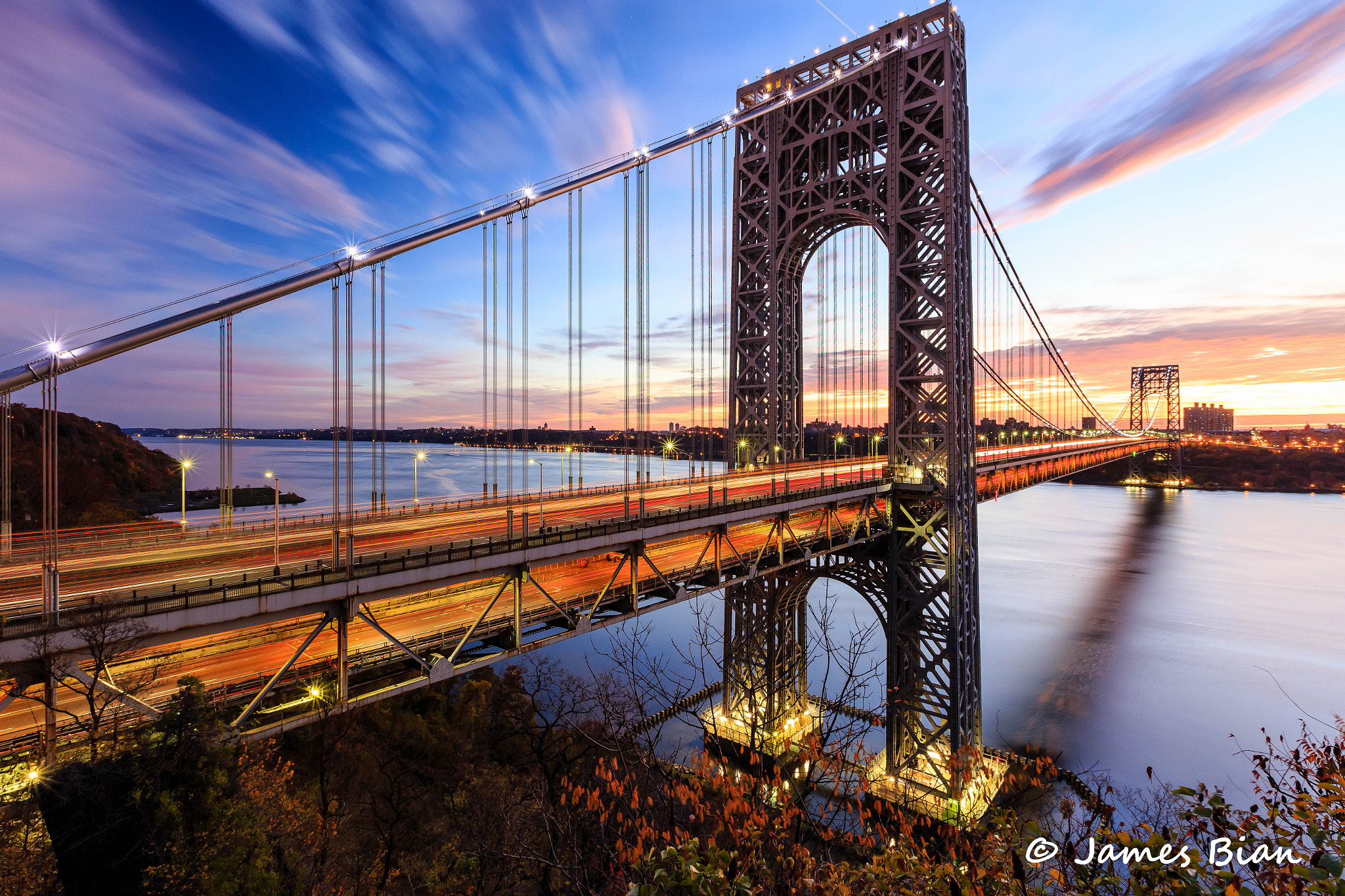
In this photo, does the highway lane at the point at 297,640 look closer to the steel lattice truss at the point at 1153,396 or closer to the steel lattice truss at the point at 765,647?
the steel lattice truss at the point at 765,647

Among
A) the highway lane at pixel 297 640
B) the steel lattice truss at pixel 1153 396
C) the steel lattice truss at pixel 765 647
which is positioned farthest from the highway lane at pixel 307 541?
the steel lattice truss at pixel 1153 396

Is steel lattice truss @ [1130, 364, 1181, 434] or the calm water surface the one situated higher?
steel lattice truss @ [1130, 364, 1181, 434]

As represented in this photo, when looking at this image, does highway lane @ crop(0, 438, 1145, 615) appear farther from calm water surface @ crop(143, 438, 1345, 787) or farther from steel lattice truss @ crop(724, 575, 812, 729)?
steel lattice truss @ crop(724, 575, 812, 729)

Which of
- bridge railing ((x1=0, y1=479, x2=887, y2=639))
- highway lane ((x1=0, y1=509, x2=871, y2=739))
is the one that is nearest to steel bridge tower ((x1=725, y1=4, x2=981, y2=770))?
highway lane ((x1=0, y1=509, x2=871, y2=739))

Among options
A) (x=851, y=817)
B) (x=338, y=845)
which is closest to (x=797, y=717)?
(x=851, y=817)

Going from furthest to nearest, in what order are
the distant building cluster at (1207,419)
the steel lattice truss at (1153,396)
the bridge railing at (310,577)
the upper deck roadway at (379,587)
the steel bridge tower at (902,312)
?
the distant building cluster at (1207,419), the steel lattice truss at (1153,396), the steel bridge tower at (902,312), the upper deck roadway at (379,587), the bridge railing at (310,577)

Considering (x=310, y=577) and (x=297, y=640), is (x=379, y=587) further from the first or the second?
(x=297, y=640)

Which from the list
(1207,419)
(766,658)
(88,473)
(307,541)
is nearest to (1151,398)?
(1207,419)
